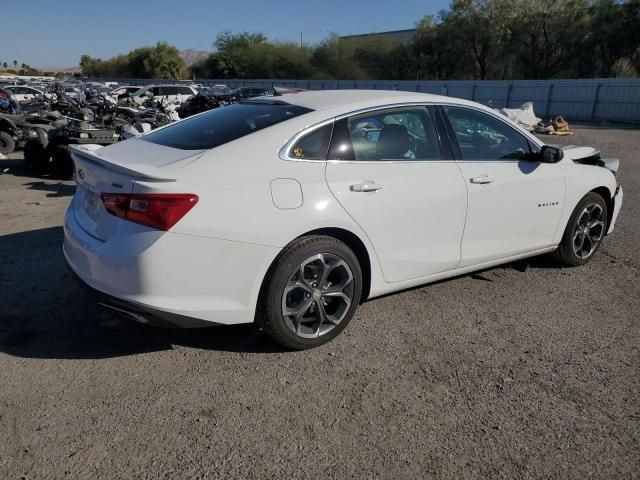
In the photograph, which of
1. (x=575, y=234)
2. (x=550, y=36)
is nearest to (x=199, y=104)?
(x=575, y=234)

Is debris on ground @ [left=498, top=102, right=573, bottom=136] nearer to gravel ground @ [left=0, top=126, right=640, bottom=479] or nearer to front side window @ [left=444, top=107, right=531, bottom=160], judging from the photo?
front side window @ [left=444, top=107, right=531, bottom=160]

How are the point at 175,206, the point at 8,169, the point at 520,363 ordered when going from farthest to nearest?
the point at 8,169
the point at 520,363
the point at 175,206

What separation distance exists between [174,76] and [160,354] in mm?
90654

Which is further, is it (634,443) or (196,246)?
(196,246)

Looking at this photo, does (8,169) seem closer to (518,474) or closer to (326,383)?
(326,383)

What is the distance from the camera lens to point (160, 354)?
11.2 ft

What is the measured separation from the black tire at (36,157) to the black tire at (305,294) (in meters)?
A: 8.56

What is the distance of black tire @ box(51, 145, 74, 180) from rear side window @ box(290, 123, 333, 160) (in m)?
7.54

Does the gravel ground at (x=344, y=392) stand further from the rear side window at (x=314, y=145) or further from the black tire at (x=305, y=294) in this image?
the rear side window at (x=314, y=145)

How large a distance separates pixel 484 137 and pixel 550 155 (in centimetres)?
61

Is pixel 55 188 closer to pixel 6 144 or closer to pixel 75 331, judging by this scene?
pixel 6 144

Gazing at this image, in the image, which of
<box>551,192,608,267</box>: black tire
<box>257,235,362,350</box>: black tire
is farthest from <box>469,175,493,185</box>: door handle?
<box>551,192,608,267</box>: black tire

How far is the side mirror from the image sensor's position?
4426 mm

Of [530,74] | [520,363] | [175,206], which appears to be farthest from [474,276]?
[530,74]
